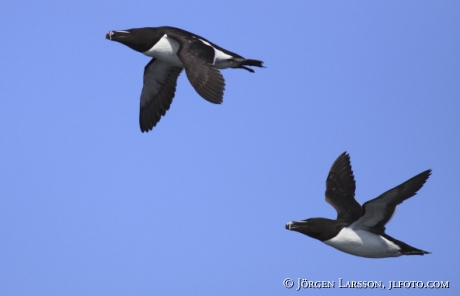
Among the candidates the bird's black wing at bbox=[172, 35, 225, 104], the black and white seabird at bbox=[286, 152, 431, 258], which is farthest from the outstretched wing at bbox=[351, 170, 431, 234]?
the bird's black wing at bbox=[172, 35, 225, 104]

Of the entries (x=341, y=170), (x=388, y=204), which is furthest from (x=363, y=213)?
(x=341, y=170)

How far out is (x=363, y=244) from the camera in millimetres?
14781

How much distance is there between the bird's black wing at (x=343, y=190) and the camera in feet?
52.3

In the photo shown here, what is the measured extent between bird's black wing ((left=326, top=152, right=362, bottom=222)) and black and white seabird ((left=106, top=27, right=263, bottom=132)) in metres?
2.50

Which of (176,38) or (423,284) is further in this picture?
(176,38)

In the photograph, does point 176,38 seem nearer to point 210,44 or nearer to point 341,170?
point 210,44

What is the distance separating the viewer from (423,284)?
48.1 feet

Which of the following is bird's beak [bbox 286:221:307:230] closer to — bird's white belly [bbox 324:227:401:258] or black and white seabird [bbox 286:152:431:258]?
black and white seabird [bbox 286:152:431:258]

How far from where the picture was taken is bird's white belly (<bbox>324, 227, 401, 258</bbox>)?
48.2ft

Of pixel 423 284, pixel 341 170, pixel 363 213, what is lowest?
pixel 423 284

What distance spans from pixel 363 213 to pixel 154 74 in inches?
269

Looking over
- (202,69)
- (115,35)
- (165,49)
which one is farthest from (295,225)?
(115,35)

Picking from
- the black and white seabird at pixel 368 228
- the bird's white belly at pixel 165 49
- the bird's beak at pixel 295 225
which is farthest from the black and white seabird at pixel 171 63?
the black and white seabird at pixel 368 228

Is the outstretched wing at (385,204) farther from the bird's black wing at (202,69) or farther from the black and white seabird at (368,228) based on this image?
the bird's black wing at (202,69)
